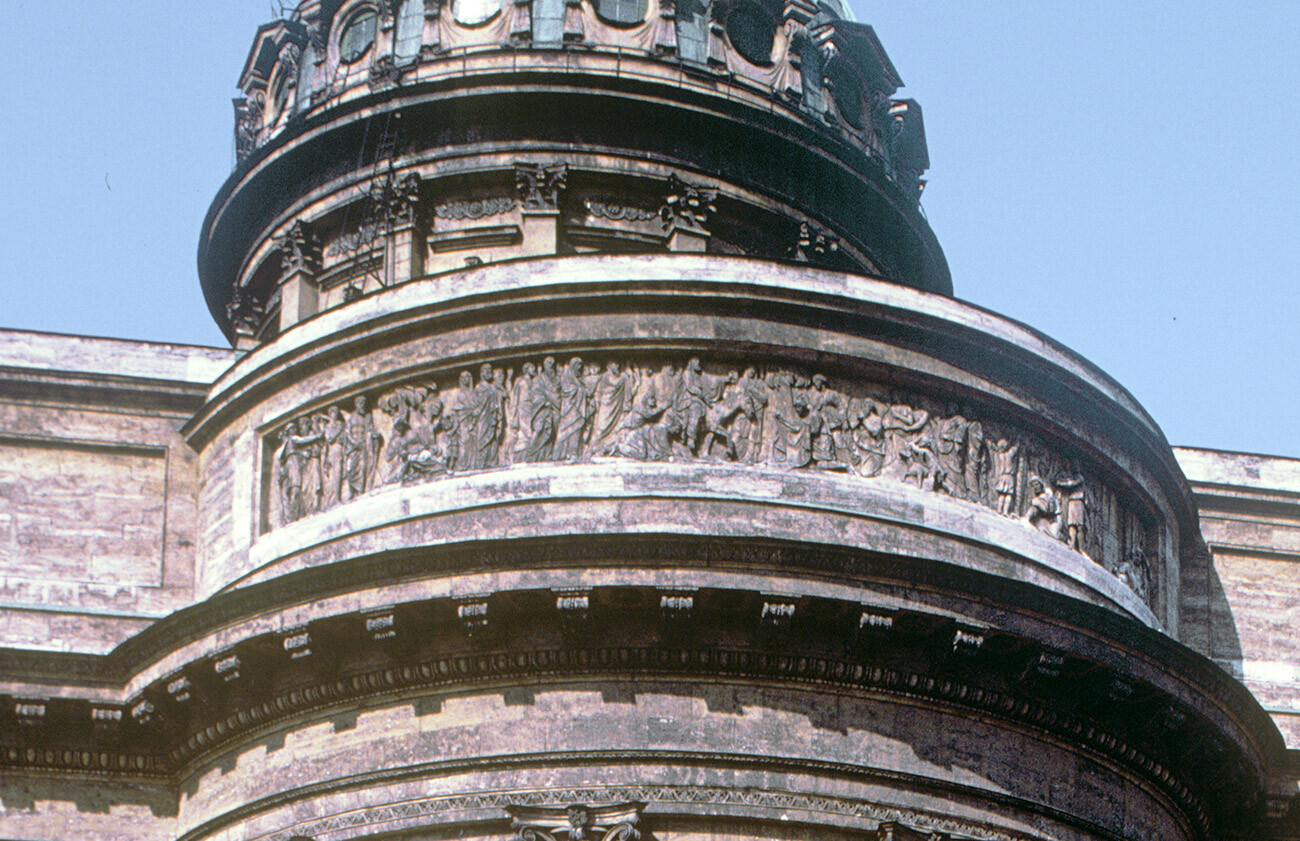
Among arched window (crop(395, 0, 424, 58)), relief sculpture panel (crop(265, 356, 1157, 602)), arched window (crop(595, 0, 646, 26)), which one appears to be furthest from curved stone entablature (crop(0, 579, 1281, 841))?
arched window (crop(595, 0, 646, 26))

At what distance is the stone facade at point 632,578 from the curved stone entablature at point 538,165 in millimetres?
4807

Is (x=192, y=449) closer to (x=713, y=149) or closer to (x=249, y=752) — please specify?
(x=249, y=752)

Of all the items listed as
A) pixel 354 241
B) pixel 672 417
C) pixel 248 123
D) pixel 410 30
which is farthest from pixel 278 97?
pixel 672 417

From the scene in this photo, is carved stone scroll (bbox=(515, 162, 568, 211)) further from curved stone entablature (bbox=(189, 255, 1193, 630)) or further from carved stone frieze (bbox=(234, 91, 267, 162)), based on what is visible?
curved stone entablature (bbox=(189, 255, 1193, 630))

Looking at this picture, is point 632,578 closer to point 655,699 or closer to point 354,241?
point 655,699

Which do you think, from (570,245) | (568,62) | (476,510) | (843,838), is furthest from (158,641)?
(568,62)

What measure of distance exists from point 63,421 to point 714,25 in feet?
32.1

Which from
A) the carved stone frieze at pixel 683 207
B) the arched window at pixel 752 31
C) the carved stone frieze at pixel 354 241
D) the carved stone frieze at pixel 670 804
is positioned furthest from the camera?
the arched window at pixel 752 31

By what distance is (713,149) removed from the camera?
2842cm

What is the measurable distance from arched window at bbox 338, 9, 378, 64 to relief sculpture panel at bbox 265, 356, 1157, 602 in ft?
28.8

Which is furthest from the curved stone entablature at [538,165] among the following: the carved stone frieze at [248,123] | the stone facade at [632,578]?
the stone facade at [632,578]

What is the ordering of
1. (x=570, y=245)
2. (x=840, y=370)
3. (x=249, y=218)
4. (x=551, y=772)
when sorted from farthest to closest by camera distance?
(x=249, y=218), (x=570, y=245), (x=840, y=370), (x=551, y=772)

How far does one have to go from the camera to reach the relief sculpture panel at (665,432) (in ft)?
68.9

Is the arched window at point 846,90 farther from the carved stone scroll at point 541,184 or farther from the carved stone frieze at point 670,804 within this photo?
the carved stone frieze at point 670,804
